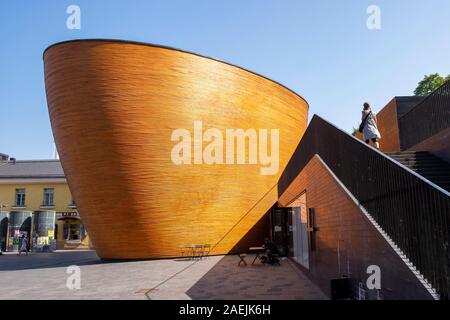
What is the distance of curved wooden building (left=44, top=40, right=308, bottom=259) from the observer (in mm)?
17594

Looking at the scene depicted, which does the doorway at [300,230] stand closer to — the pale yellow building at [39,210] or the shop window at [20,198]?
the pale yellow building at [39,210]

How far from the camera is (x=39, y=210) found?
34.2 m

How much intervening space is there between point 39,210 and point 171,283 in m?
27.6

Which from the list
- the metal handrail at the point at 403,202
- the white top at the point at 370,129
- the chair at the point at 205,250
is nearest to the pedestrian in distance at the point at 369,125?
the white top at the point at 370,129

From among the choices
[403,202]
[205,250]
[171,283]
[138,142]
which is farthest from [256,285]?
[138,142]

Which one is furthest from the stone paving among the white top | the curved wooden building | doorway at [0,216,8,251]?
doorway at [0,216,8,251]

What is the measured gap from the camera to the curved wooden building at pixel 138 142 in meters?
17.6

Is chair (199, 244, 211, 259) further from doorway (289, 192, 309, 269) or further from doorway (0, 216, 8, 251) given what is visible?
doorway (0, 216, 8, 251)

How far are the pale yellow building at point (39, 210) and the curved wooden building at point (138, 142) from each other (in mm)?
14880

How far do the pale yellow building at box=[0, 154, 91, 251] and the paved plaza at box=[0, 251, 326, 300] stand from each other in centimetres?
1812

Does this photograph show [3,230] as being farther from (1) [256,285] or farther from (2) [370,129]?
(2) [370,129]
